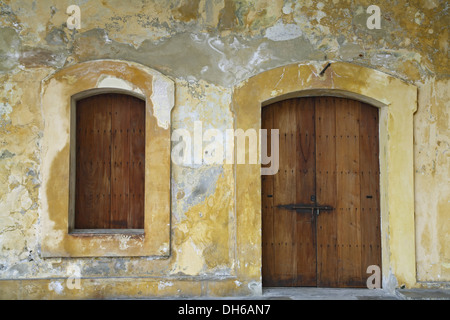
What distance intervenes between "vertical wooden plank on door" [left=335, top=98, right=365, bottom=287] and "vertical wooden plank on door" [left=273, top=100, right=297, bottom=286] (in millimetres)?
576

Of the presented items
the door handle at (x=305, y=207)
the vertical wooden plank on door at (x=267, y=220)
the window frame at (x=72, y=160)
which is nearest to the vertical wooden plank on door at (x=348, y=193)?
the door handle at (x=305, y=207)

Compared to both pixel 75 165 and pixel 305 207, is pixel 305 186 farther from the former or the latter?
pixel 75 165

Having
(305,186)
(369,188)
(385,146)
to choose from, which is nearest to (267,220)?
(305,186)

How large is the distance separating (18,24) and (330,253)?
4756 mm

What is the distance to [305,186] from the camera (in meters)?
4.64

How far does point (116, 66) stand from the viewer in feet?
14.4

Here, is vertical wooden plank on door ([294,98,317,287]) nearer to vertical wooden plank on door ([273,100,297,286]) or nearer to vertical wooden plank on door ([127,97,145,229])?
vertical wooden plank on door ([273,100,297,286])

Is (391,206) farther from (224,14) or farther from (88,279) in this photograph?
(88,279)

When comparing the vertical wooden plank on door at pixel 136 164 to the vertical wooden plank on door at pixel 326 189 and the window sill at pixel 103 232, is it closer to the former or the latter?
the window sill at pixel 103 232

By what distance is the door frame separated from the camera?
14.2ft

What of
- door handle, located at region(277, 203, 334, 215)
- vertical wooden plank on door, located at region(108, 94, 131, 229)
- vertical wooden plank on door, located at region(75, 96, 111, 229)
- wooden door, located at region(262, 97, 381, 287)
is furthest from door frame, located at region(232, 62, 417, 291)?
vertical wooden plank on door, located at region(75, 96, 111, 229)

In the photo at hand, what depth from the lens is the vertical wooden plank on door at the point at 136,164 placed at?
4.56 metres

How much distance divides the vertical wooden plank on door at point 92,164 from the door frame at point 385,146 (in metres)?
1.66

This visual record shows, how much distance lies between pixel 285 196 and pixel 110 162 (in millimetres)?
2253
